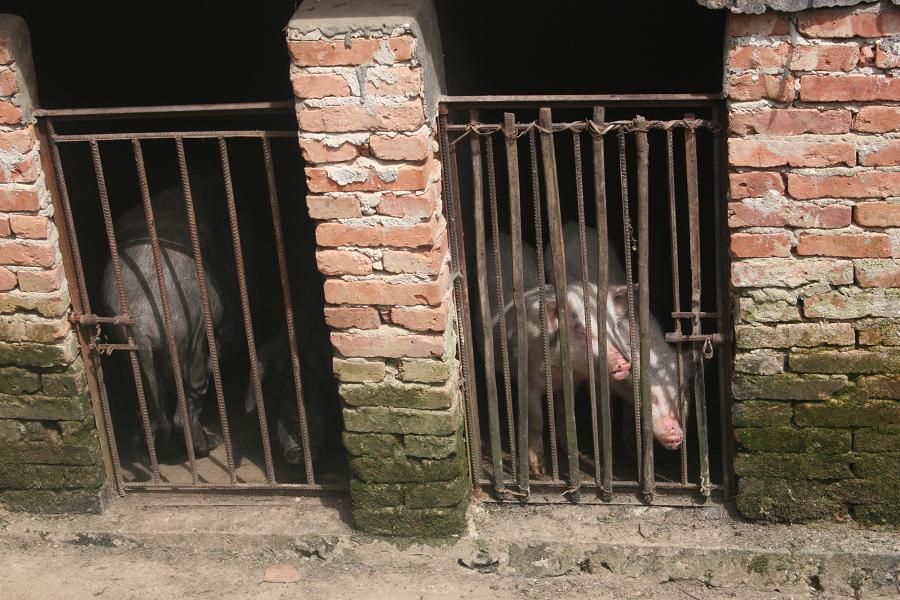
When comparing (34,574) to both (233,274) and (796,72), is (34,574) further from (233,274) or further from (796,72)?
(796,72)

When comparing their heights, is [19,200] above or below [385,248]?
above

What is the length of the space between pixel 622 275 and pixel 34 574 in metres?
3.29

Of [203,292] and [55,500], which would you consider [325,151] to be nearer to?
[203,292]

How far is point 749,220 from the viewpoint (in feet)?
13.3

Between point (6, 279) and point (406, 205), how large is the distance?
1852 millimetres

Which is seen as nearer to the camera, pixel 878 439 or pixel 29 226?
pixel 878 439

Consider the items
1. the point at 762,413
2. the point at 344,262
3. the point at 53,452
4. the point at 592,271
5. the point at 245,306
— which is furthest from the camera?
the point at 592,271

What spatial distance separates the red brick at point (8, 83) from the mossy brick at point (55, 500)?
187 cm

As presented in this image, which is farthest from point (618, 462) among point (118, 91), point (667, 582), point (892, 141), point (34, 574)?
point (118, 91)

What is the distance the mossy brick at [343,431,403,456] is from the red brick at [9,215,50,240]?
157 cm

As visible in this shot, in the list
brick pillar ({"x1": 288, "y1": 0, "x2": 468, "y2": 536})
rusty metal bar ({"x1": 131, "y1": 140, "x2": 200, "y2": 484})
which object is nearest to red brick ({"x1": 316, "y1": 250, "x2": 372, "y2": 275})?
brick pillar ({"x1": 288, "y1": 0, "x2": 468, "y2": 536})

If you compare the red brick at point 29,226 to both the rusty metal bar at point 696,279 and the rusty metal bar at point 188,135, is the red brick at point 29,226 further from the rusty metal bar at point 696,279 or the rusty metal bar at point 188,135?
the rusty metal bar at point 696,279

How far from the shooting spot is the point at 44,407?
4.76 m

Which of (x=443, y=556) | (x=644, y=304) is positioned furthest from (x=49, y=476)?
(x=644, y=304)
